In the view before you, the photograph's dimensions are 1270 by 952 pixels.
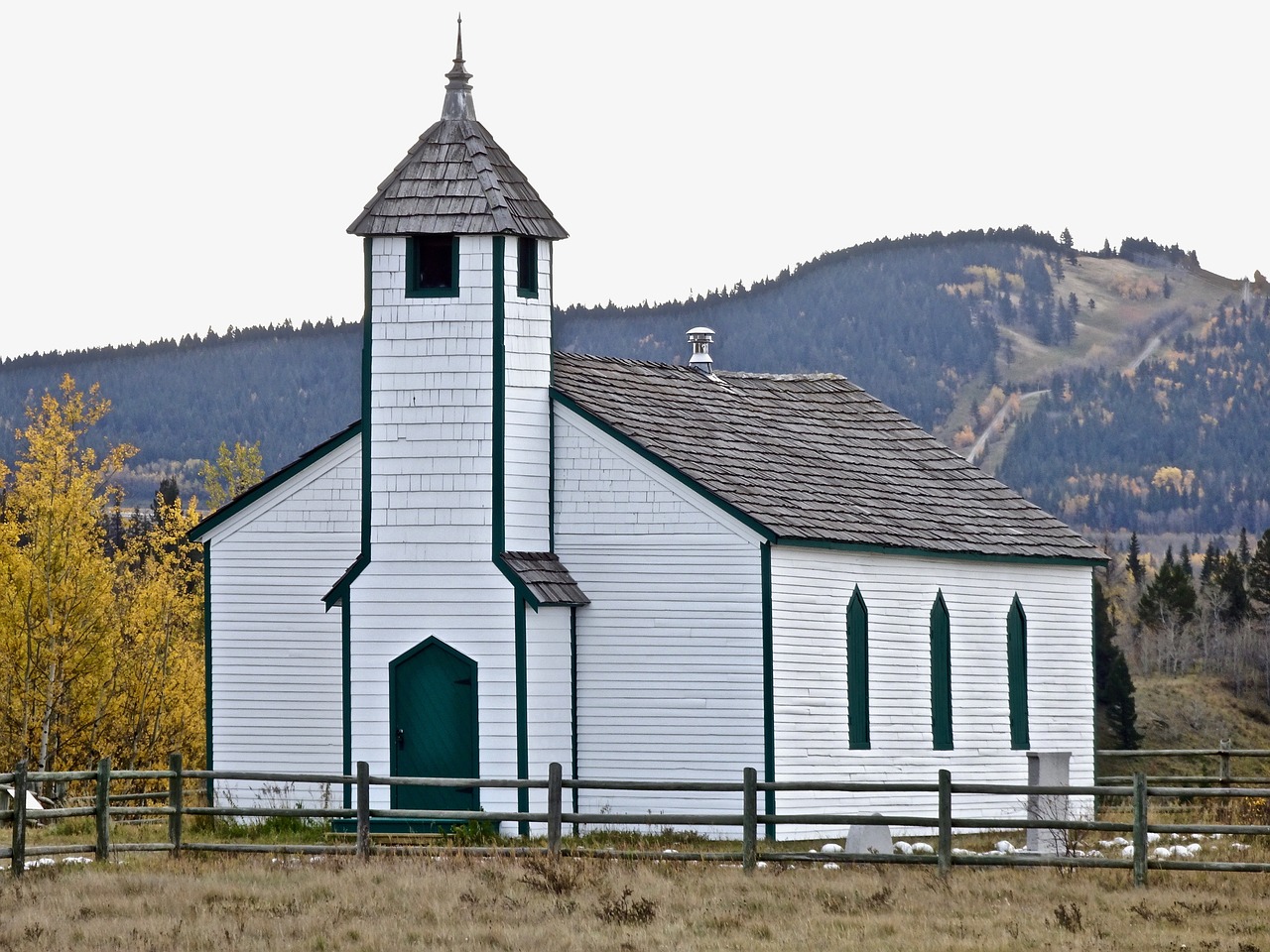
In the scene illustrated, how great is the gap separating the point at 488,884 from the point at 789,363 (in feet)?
547

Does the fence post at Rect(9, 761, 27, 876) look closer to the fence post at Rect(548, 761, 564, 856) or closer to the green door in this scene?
the fence post at Rect(548, 761, 564, 856)

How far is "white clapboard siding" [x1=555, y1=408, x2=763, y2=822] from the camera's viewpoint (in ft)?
90.5

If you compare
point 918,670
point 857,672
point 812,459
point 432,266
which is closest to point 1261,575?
point 812,459

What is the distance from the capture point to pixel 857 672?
29719mm

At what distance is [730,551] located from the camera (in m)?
27.7

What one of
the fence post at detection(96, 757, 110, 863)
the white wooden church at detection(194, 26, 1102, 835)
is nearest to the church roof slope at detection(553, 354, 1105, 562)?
the white wooden church at detection(194, 26, 1102, 835)

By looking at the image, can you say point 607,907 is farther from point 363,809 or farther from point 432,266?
point 432,266

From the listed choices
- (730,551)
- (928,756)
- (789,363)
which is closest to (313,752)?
(730,551)

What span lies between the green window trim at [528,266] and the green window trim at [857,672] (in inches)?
232

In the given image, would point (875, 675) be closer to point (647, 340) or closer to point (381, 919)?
point (381, 919)

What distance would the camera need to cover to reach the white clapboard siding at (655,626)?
90.5 feet

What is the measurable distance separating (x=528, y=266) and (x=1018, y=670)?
34.8 feet

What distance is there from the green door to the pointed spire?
6.81 meters

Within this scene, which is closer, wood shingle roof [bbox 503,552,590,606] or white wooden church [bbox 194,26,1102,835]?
wood shingle roof [bbox 503,552,590,606]
